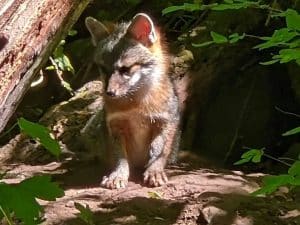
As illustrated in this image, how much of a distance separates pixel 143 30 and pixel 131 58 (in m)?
0.30

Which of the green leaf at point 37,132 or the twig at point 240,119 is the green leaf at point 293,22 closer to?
the green leaf at point 37,132

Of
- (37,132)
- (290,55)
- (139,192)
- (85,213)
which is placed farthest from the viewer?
(139,192)

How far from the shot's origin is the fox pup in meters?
5.67

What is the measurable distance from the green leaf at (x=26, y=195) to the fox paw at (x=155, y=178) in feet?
10.6

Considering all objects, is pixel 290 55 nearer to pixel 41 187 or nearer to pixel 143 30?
pixel 41 187

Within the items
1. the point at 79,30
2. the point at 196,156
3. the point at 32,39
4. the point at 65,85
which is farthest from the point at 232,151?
the point at 32,39

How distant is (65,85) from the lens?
7906 millimetres

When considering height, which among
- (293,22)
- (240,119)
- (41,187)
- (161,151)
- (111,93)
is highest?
(293,22)

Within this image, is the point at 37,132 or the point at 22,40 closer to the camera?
the point at 37,132

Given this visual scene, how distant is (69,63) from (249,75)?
223cm

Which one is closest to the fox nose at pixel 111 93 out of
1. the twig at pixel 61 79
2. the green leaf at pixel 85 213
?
the green leaf at pixel 85 213

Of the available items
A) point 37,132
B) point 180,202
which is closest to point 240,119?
point 180,202

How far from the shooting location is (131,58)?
18.7 ft

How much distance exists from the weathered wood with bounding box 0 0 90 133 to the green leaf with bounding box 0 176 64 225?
71.6 inches
